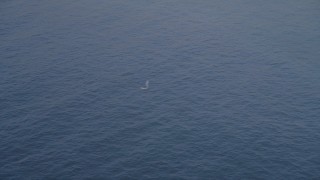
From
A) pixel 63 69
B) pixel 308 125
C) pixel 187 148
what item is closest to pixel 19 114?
pixel 63 69

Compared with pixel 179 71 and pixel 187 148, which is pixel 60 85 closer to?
pixel 179 71

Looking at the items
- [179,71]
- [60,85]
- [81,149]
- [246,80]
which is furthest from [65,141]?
[246,80]

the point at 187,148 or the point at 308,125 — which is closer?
the point at 187,148

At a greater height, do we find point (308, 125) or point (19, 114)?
point (19, 114)

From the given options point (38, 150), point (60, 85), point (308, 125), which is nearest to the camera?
point (38, 150)

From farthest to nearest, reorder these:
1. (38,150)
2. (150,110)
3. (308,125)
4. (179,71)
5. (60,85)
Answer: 1. (179,71)
2. (60,85)
3. (150,110)
4. (308,125)
5. (38,150)

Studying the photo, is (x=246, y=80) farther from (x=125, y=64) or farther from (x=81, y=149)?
(x=81, y=149)

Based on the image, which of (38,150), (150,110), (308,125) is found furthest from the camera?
(150,110)

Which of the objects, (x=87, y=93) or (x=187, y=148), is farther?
(x=87, y=93)

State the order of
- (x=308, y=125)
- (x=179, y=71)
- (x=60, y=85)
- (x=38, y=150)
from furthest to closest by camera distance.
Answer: (x=179, y=71), (x=60, y=85), (x=308, y=125), (x=38, y=150)
